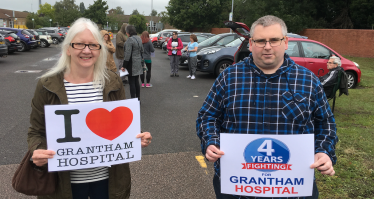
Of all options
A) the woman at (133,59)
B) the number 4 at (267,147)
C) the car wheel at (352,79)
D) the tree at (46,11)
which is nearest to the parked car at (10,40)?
the woman at (133,59)

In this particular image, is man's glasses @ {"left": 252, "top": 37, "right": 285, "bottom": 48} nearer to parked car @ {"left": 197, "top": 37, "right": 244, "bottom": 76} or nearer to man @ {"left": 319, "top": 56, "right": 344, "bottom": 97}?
man @ {"left": 319, "top": 56, "right": 344, "bottom": 97}

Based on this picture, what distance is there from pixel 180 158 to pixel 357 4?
25325 millimetres

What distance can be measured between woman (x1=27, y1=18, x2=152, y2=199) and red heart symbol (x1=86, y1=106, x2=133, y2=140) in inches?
5.4

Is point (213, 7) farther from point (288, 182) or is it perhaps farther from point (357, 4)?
point (288, 182)

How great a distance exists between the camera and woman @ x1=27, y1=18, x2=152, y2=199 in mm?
1918

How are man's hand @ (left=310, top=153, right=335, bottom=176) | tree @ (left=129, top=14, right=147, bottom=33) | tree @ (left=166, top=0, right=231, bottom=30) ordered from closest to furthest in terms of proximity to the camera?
man's hand @ (left=310, top=153, right=335, bottom=176)
tree @ (left=166, top=0, right=231, bottom=30)
tree @ (left=129, top=14, right=147, bottom=33)

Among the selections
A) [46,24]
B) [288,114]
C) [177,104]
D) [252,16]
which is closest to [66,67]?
[288,114]

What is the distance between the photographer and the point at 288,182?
1801 millimetres

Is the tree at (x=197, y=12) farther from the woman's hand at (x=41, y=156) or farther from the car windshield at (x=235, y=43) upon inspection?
A: the woman's hand at (x=41, y=156)

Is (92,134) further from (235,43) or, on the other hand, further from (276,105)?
(235,43)

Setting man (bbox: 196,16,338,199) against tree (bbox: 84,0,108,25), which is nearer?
man (bbox: 196,16,338,199)

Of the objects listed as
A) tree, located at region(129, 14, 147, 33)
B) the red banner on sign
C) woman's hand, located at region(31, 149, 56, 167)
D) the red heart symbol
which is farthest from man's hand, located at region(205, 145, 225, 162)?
tree, located at region(129, 14, 147, 33)

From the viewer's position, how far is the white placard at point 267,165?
5.74 feet

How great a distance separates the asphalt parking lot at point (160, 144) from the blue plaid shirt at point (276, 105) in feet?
5.97
